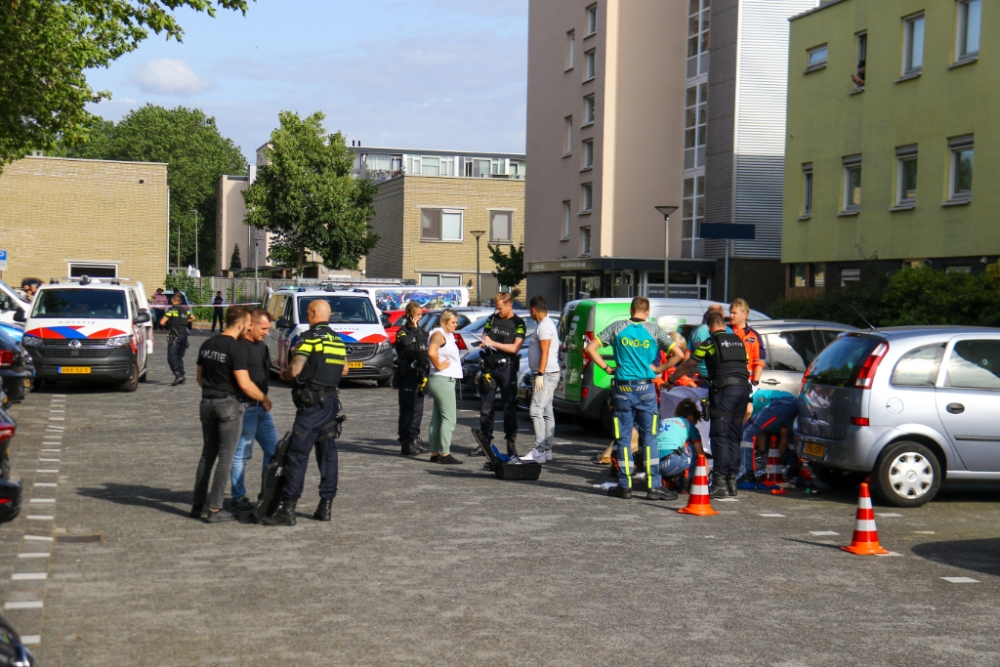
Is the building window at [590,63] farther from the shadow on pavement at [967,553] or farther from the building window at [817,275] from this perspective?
the shadow on pavement at [967,553]

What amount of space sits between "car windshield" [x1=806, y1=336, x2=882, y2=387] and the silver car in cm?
1

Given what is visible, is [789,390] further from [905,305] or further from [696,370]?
[905,305]

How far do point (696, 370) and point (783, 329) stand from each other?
1592mm

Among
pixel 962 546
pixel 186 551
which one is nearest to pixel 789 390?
pixel 962 546

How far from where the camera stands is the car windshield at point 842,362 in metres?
10.6

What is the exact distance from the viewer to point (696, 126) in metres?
44.4

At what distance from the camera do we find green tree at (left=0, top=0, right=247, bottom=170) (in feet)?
56.9

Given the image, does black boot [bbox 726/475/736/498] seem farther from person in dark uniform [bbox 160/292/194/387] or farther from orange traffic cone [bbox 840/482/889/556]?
person in dark uniform [bbox 160/292/194/387]

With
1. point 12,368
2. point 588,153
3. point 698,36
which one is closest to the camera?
point 12,368

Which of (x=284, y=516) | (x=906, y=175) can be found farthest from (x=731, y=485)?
(x=906, y=175)

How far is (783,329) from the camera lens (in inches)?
530

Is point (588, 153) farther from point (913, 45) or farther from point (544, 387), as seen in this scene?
point (544, 387)

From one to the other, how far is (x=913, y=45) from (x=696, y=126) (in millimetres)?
16885

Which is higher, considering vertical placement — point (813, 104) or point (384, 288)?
point (813, 104)
